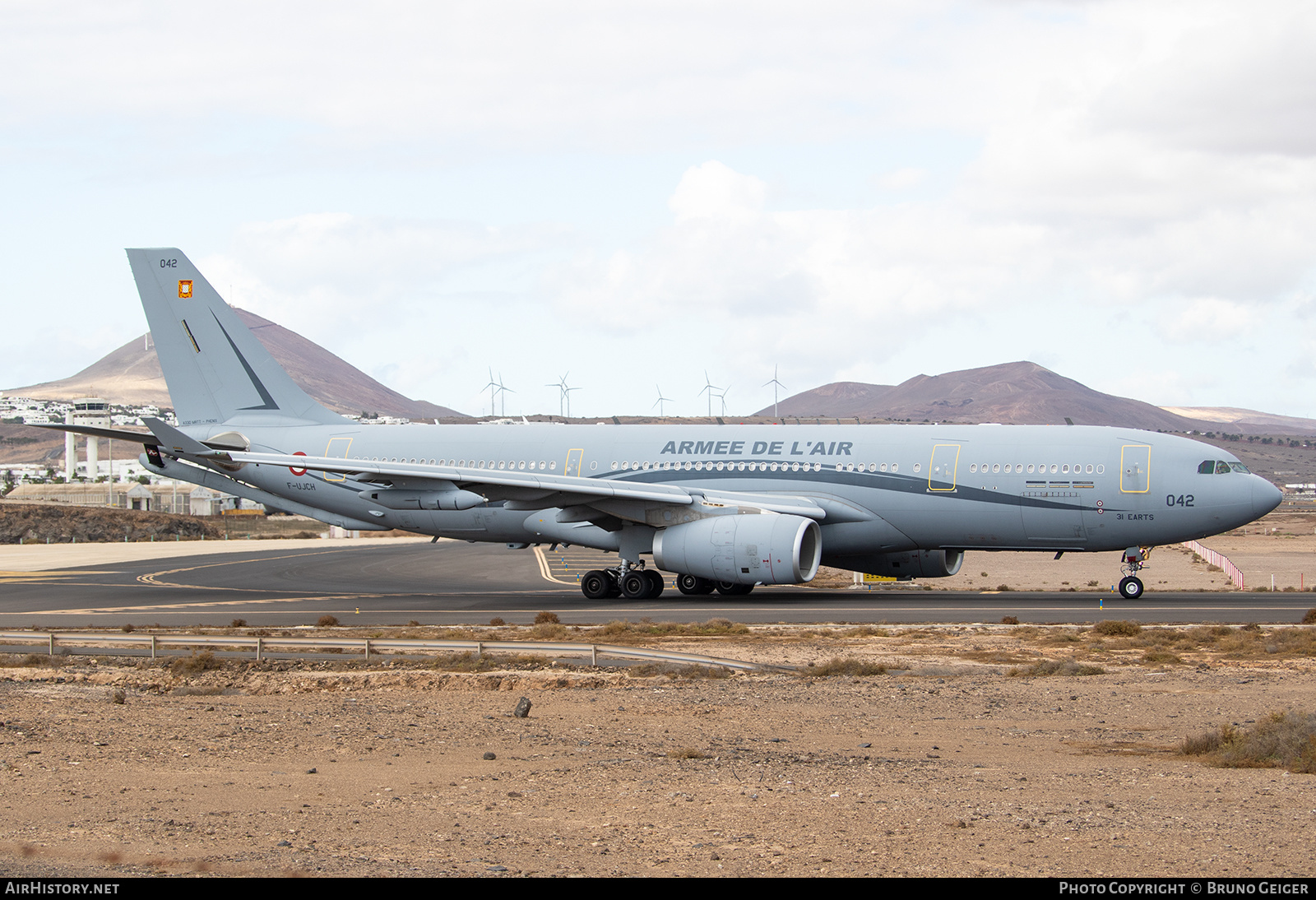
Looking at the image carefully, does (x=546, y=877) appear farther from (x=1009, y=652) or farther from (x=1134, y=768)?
(x=1009, y=652)

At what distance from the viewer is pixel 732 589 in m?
34.7

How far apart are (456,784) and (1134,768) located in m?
6.90

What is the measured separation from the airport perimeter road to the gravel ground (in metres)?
7.18

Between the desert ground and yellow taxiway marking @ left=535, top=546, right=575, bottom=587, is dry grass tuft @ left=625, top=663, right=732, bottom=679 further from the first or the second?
yellow taxiway marking @ left=535, top=546, right=575, bottom=587

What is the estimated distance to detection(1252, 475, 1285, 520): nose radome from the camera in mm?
30141

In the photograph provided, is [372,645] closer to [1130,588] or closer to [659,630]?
[659,630]

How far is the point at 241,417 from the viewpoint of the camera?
129 feet

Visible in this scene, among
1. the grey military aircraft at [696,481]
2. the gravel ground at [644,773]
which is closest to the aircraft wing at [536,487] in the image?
the grey military aircraft at [696,481]

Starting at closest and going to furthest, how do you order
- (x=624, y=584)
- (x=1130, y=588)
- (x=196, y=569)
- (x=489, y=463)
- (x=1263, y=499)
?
(x=1263, y=499)
(x=1130, y=588)
(x=624, y=584)
(x=489, y=463)
(x=196, y=569)

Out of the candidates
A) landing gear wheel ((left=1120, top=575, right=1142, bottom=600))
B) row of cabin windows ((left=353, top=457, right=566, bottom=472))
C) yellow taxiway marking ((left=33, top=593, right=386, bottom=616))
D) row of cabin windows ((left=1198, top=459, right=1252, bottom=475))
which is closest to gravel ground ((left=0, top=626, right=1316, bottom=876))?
yellow taxiway marking ((left=33, top=593, right=386, bottom=616))

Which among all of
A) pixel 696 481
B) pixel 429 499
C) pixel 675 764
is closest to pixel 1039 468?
pixel 696 481

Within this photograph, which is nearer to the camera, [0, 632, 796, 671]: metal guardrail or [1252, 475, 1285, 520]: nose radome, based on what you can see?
[0, 632, 796, 671]: metal guardrail

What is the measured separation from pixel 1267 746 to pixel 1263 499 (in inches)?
767

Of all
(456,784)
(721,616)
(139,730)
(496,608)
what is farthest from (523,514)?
(456,784)
